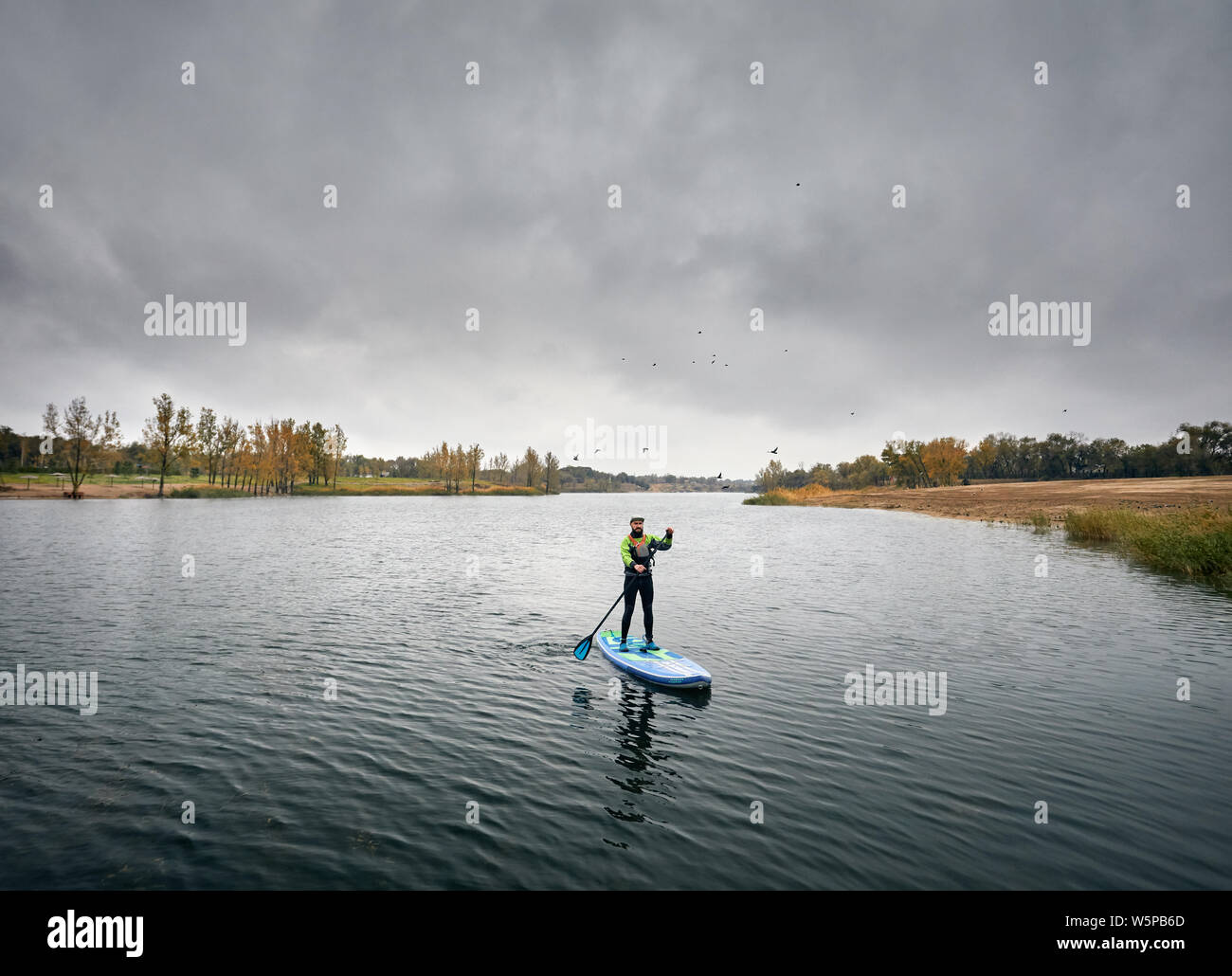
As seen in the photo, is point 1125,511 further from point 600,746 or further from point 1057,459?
point 1057,459

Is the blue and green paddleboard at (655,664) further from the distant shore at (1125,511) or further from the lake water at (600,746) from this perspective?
the distant shore at (1125,511)

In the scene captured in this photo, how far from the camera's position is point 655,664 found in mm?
16406

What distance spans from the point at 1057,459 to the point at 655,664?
177 m

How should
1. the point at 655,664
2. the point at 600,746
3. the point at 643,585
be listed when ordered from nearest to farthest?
the point at 600,746
the point at 655,664
the point at 643,585

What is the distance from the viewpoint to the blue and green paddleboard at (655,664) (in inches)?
603

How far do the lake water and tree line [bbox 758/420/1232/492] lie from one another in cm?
12977

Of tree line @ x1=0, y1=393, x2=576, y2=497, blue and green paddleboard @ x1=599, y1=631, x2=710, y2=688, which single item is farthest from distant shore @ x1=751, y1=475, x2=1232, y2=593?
tree line @ x1=0, y1=393, x2=576, y2=497

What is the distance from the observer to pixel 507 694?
15078 mm

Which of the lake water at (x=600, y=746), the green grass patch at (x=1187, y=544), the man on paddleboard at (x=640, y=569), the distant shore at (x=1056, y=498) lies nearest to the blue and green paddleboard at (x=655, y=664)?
the man on paddleboard at (x=640, y=569)

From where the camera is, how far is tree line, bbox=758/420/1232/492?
11688 cm

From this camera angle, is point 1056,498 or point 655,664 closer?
point 655,664

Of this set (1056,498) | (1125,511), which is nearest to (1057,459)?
(1056,498)
